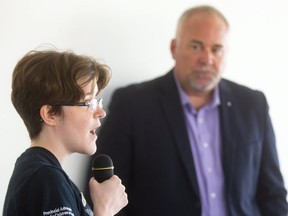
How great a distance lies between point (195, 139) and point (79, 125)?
3.70ft

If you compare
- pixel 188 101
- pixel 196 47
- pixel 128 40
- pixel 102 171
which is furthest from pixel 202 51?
pixel 102 171

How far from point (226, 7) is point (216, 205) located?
1162 millimetres

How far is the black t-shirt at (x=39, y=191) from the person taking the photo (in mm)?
1046

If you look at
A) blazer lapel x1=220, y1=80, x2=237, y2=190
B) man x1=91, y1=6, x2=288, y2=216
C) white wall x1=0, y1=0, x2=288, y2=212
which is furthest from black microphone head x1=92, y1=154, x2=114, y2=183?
blazer lapel x1=220, y1=80, x2=237, y2=190

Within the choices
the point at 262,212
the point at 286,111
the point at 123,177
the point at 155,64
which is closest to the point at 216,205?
the point at 262,212

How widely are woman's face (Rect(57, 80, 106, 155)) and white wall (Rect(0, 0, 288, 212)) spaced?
555 mm

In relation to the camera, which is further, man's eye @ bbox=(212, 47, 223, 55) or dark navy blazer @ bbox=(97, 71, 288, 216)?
man's eye @ bbox=(212, 47, 223, 55)

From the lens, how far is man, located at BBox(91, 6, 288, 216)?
2195 millimetres

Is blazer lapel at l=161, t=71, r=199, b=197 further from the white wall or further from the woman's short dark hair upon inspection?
the woman's short dark hair

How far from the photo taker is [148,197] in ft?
7.22

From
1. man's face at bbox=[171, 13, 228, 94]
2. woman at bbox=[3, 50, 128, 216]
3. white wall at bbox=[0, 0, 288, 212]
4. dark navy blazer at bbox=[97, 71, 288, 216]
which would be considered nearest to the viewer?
woman at bbox=[3, 50, 128, 216]

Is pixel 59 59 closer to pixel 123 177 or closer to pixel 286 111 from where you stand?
pixel 123 177

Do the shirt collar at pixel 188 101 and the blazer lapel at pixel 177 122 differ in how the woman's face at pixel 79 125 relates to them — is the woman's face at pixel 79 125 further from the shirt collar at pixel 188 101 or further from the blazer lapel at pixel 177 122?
the shirt collar at pixel 188 101

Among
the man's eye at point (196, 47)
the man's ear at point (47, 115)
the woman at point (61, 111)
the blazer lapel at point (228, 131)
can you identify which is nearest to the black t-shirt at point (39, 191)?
the woman at point (61, 111)
